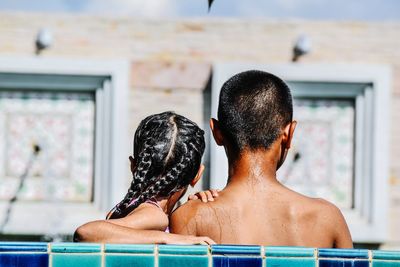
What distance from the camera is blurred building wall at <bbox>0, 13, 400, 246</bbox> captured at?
11.7 meters

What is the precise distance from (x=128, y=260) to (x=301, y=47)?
32.5 feet

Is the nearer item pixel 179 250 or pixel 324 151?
pixel 179 250

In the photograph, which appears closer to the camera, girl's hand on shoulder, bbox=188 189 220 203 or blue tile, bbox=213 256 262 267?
blue tile, bbox=213 256 262 267

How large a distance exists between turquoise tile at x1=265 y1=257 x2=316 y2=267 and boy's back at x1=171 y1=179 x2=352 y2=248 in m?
0.39

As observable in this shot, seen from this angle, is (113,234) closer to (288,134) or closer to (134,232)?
(134,232)

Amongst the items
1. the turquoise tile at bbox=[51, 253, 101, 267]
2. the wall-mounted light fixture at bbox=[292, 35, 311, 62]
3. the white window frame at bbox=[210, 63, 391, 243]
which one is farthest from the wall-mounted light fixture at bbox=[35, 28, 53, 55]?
the turquoise tile at bbox=[51, 253, 101, 267]

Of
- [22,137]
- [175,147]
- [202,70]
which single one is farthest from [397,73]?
[175,147]

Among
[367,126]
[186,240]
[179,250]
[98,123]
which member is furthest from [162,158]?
[367,126]

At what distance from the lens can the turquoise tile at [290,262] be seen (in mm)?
1948

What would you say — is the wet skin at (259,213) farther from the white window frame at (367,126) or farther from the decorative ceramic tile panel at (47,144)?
the decorative ceramic tile panel at (47,144)

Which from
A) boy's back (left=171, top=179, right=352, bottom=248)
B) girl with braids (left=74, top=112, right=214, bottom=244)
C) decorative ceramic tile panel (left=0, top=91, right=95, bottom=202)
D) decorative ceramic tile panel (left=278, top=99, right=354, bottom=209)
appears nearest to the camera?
boy's back (left=171, top=179, right=352, bottom=248)

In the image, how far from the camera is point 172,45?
1174cm

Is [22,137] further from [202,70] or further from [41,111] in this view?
[202,70]

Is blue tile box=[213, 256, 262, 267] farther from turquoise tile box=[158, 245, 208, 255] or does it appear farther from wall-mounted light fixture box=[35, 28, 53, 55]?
wall-mounted light fixture box=[35, 28, 53, 55]
